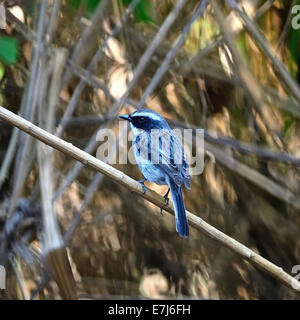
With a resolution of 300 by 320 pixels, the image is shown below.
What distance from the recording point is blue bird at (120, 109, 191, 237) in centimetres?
295

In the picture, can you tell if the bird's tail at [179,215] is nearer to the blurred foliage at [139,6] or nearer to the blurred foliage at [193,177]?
the blurred foliage at [193,177]

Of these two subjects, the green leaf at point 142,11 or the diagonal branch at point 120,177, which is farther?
the green leaf at point 142,11

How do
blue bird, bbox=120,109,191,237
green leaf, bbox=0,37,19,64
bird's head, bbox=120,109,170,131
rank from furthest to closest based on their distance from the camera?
bird's head, bbox=120,109,170,131
green leaf, bbox=0,37,19,64
blue bird, bbox=120,109,191,237

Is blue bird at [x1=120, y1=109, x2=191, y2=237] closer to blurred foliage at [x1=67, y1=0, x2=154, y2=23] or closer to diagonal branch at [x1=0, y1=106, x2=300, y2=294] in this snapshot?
diagonal branch at [x1=0, y1=106, x2=300, y2=294]

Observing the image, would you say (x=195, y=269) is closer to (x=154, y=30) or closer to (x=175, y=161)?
(x=175, y=161)

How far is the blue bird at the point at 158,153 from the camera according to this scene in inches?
116

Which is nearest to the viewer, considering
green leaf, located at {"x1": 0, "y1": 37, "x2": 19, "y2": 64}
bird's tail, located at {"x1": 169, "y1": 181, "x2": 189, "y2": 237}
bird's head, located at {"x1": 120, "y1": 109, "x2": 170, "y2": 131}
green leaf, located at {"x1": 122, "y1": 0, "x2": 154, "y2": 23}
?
bird's tail, located at {"x1": 169, "y1": 181, "x2": 189, "y2": 237}

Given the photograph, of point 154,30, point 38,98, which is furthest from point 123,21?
point 38,98

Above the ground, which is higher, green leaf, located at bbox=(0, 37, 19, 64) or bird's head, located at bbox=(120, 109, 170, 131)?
green leaf, located at bbox=(0, 37, 19, 64)

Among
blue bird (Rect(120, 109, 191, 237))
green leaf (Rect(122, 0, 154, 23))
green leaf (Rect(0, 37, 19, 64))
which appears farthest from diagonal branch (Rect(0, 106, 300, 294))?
green leaf (Rect(122, 0, 154, 23))

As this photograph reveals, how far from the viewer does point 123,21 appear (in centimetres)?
364

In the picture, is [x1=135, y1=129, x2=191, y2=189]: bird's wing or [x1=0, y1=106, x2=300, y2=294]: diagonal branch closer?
[x1=0, y1=106, x2=300, y2=294]: diagonal branch

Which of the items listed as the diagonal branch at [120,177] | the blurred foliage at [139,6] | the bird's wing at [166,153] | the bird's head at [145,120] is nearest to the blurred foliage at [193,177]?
the blurred foliage at [139,6]

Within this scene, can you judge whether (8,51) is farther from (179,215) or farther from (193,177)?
(193,177)
